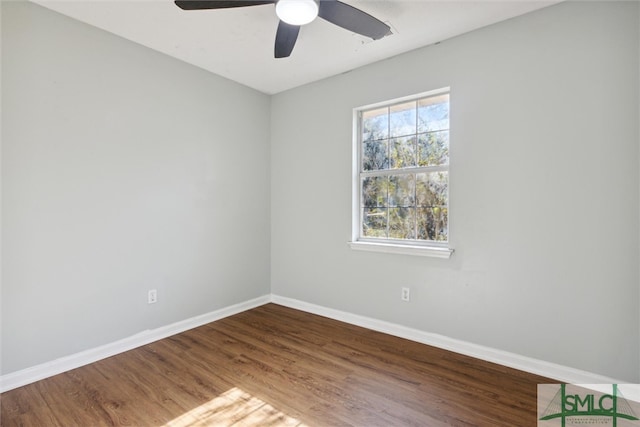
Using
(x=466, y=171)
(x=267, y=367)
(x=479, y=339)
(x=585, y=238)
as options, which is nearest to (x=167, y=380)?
(x=267, y=367)

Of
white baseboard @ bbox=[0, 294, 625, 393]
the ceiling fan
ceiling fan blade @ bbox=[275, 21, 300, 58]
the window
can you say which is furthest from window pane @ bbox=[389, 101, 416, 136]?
white baseboard @ bbox=[0, 294, 625, 393]

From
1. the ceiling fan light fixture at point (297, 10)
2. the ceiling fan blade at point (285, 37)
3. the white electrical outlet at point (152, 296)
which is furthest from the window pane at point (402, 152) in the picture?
the white electrical outlet at point (152, 296)

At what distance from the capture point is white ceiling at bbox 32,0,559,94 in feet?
7.24

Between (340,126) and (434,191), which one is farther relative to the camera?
(340,126)

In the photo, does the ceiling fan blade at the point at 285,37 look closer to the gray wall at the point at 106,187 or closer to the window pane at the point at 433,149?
the gray wall at the point at 106,187

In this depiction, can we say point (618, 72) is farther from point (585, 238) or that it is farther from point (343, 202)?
point (343, 202)

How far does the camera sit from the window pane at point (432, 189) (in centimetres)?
274

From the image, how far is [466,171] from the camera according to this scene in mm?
2576

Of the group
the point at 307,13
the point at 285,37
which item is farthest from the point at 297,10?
the point at 285,37

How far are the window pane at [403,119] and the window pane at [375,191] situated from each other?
0.46 m

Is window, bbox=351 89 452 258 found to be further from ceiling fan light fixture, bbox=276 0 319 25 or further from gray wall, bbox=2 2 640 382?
ceiling fan light fixture, bbox=276 0 319 25

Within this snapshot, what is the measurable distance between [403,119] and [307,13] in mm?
1442

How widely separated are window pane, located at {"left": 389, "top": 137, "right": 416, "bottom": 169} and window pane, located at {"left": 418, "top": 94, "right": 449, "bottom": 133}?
15 centimetres

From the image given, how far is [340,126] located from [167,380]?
2630 mm
